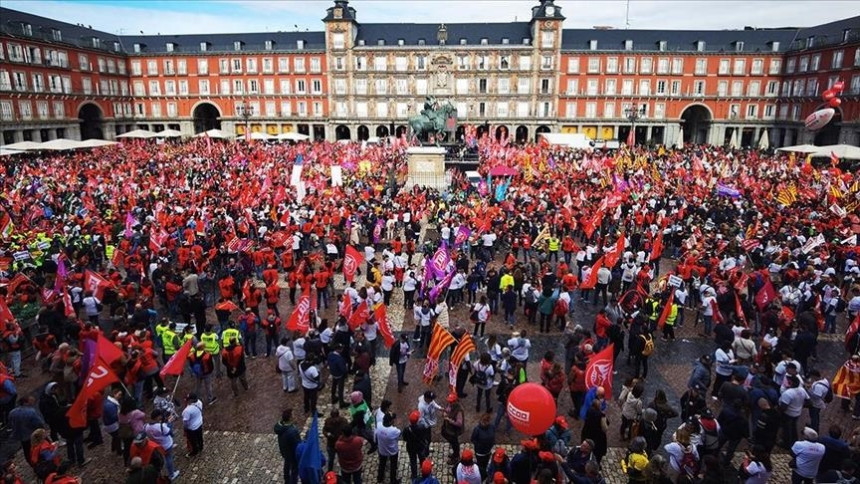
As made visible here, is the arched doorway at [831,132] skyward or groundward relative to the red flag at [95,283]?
skyward

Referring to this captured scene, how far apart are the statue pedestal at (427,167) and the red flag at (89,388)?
2384cm

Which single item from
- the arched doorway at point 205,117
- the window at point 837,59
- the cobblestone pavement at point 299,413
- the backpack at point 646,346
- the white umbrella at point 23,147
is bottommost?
the cobblestone pavement at point 299,413

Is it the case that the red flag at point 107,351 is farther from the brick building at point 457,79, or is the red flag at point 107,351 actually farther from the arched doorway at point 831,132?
the arched doorway at point 831,132

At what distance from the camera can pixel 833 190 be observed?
2277cm

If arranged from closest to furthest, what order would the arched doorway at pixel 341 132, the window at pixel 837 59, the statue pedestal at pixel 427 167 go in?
1. the statue pedestal at pixel 427 167
2. the window at pixel 837 59
3. the arched doorway at pixel 341 132

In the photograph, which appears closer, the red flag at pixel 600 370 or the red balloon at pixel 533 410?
the red balloon at pixel 533 410

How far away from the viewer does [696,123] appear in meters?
70.3

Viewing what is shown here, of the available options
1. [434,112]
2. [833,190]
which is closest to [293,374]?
[833,190]

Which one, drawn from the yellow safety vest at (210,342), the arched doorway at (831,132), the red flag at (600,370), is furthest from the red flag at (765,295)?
the arched doorway at (831,132)

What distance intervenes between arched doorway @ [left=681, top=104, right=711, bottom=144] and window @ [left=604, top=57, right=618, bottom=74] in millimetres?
11110

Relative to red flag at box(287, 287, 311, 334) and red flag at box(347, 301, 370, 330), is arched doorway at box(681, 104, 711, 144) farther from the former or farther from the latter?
red flag at box(287, 287, 311, 334)

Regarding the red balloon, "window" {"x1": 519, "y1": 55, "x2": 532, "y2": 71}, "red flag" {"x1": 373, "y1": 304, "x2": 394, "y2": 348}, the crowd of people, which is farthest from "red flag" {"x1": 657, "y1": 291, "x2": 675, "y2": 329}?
"window" {"x1": 519, "y1": 55, "x2": 532, "y2": 71}

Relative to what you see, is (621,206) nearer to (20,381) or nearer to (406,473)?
(406,473)

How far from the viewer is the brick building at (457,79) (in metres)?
63.2
